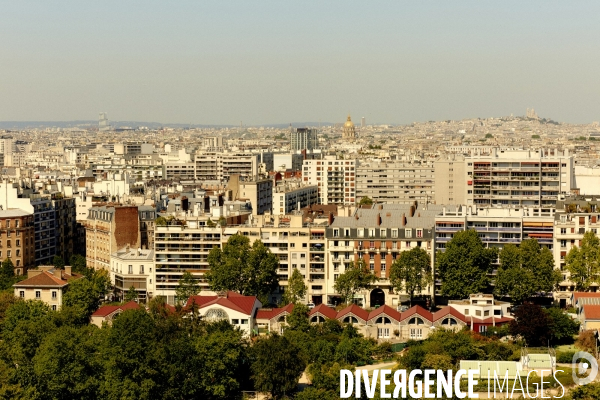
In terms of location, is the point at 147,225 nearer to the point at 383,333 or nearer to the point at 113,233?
the point at 113,233

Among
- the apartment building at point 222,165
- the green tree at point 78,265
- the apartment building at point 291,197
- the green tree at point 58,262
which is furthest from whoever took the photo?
the apartment building at point 222,165

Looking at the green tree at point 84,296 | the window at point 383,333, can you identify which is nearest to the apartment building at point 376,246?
the window at point 383,333

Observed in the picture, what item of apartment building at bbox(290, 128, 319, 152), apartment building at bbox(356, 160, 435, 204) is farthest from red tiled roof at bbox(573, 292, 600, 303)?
apartment building at bbox(290, 128, 319, 152)

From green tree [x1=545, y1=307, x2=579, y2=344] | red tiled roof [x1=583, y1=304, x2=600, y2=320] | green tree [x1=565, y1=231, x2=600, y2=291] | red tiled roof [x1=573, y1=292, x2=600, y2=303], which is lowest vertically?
green tree [x1=545, y1=307, x2=579, y2=344]

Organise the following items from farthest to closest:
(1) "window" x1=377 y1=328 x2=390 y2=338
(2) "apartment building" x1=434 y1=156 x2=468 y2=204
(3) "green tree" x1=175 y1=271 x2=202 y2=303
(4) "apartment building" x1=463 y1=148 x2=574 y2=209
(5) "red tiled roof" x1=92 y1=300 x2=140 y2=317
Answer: (2) "apartment building" x1=434 y1=156 x2=468 y2=204
(4) "apartment building" x1=463 y1=148 x2=574 y2=209
(3) "green tree" x1=175 y1=271 x2=202 y2=303
(5) "red tiled roof" x1=92 y1=300 x2=140 y2=317
(1) "window" x1=377 y1=328 x2=390 y2=338

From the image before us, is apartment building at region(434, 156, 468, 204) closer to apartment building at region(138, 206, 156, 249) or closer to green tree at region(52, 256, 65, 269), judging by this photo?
apartment building at region(138, 206, 156, 249)

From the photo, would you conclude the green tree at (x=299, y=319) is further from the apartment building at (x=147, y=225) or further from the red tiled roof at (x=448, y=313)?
the apartment building at (x=147, y=225)

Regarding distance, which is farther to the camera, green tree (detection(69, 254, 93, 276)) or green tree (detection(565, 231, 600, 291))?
green tree (detection(69, 254, 93, 276))
